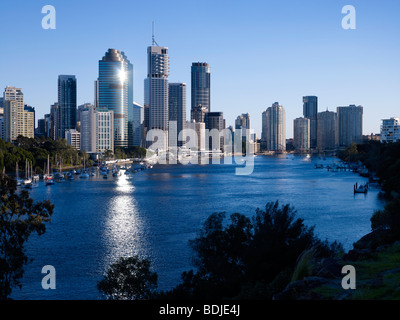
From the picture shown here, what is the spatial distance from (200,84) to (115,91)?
64591 mm

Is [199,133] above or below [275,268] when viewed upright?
above

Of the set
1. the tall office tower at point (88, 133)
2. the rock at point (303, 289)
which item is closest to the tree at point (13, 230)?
the rock at point (303, 289)

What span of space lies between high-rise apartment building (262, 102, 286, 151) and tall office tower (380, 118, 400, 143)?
7206 cm

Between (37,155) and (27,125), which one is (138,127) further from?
(37,155)

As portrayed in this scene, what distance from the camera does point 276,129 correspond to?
488 ft

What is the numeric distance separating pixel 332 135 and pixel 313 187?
84632mm

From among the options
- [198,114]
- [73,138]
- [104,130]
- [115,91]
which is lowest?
[73,138]

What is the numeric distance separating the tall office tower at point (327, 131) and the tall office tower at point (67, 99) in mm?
65086

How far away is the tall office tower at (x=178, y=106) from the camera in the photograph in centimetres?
13775

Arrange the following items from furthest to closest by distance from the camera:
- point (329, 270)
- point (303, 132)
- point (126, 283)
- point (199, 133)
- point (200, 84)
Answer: point (200, 84)
point (199, 133)
point (303, 132)
point (126, 283)
point (329, 270)

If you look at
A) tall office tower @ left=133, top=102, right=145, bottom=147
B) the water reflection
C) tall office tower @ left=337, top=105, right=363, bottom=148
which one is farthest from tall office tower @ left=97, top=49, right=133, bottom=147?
the water reflection

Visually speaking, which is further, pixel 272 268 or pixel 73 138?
pixel 73 138

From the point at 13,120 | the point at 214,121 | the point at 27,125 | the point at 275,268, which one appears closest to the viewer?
the point at 275,268

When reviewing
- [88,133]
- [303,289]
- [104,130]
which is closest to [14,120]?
[88,133]
